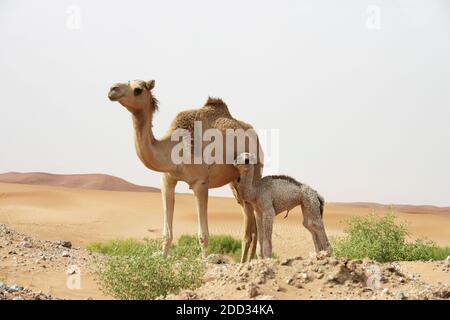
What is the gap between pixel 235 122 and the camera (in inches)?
452

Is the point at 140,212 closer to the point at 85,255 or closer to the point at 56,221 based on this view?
the point at 56,221

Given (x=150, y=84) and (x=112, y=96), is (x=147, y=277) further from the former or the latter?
(x=150, y=84)

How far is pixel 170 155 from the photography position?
10.6 metres

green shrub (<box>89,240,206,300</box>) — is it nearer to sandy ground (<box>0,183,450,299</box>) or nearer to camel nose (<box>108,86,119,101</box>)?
camel nose (<box>108,86,119,101</box>)

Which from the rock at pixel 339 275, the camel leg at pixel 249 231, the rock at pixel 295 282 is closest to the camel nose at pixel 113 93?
the camel leg at pixel 249 231

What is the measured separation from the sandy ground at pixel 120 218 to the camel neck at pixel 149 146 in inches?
345

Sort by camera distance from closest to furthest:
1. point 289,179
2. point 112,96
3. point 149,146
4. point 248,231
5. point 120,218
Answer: point 112,96
point 149,146
point 289,179
point 248,231
point 120,218

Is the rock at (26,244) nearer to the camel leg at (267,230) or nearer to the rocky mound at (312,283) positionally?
the camel leg at (267,230)

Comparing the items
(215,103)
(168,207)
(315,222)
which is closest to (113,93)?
(168,207)

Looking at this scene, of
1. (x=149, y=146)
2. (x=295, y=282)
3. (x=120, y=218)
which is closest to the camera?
(x=295, y=282)

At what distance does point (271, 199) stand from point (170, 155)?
5.63 feet

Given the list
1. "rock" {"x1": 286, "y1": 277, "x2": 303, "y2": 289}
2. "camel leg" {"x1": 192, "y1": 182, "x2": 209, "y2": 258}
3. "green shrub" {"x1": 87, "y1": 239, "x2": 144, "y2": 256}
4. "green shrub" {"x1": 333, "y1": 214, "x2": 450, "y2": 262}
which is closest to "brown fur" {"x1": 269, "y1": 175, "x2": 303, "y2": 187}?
"camel leg" {"x1": 192, "y1": 182, "x2": 209, "y2": 258}

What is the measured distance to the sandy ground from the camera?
2217 cm
